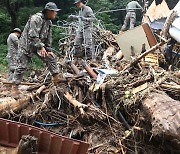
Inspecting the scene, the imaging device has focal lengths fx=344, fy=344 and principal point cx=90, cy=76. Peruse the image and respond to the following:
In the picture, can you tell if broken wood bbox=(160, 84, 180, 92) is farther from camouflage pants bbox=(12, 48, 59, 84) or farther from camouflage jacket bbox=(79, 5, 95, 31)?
camouflage jacket bbox=(79, 5, 95, 31)

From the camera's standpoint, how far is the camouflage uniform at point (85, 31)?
30.3 feet

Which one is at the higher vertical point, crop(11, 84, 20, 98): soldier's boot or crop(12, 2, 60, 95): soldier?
crop(12, 2, 60, 95): soldier

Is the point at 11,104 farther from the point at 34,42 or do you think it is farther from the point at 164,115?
the point at 164,115

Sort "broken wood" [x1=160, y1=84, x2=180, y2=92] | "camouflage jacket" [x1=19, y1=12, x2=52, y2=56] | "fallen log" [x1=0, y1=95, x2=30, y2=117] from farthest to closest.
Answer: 1. "camouflage jacket" [x1=19, y1=12, x2=52, y2=56]
2. "fallen log" [x1=0, y1=95, x2=30, y2=117]
3. "broken wood" [x1=160, y1=84, x2=180, y2=92]

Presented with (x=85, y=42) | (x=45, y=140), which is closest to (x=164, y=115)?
(x=45, y=140)

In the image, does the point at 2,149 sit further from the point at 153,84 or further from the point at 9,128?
the point at 153,84

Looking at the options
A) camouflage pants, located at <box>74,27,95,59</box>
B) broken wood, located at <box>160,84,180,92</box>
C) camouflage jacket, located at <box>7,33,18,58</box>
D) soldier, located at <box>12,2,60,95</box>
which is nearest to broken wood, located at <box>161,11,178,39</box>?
camouflage pants, located at <box>74,27,95,59</box>

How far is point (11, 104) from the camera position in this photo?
6082 millimetres

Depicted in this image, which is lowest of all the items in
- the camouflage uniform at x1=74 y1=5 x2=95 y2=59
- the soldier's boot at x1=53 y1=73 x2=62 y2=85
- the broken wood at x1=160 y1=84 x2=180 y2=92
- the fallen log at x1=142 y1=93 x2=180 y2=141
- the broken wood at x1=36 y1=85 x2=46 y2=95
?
the broken wood at x1=36 y1=85 x2=46 y2=95

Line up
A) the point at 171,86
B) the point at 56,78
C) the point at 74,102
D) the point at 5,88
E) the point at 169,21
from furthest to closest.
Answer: the point at 169,21, the point at 5,88, the point at 56,78, the point at 74,102, the point at 171,86

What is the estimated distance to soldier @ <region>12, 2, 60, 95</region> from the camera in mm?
6449

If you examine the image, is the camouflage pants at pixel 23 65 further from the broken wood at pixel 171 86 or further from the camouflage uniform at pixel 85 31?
the camouflage uniform at pixel 85 31

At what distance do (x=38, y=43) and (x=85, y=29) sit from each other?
3113 mm

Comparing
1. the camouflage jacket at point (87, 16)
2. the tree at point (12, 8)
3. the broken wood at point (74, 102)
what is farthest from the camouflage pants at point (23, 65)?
the tree at point (12, 8)
